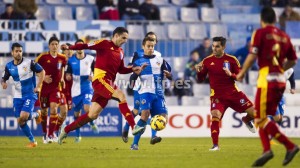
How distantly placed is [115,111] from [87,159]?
470 inches

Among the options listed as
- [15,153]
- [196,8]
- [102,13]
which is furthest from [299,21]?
[15,153]

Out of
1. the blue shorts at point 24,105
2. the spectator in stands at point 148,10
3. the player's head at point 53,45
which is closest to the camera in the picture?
the blue shorts at point 24,105

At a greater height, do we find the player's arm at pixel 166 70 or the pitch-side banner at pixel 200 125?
the player's arm at pixel 166 70

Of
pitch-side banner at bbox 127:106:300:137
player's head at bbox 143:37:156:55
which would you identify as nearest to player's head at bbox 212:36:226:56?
player's head at bbox 143:37:156:55

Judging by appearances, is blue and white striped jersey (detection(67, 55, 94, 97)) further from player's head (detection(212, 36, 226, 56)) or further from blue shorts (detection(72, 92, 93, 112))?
player's head (detection(212, 36, 226, 56))

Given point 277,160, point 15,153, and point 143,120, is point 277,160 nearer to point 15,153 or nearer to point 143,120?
point 143,120

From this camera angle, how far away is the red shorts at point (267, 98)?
38.9ft

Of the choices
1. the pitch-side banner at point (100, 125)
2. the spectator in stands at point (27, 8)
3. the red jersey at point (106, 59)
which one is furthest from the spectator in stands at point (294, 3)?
the red jersey at point (106, 59)

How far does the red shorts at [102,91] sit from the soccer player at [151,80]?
884mm

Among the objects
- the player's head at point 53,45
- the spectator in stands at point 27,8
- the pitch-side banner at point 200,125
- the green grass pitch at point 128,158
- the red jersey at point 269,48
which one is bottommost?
the pitch-side banner at point 200,125

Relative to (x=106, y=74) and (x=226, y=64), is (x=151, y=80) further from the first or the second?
(x=226, y=64)

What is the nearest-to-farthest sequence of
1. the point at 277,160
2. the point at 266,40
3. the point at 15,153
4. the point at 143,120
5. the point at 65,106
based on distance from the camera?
the point at 266,40 < the point at 277,160 < the point at 15,153 < the point at 143,120 < the point at 65,106

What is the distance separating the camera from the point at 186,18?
2861 centimetres

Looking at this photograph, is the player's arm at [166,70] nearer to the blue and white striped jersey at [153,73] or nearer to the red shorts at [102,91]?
the blue and white striped jersey at [153,73]
